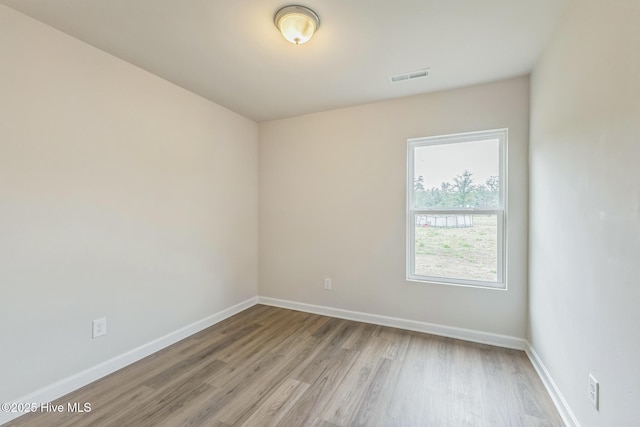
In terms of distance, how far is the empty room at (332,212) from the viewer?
1530mm

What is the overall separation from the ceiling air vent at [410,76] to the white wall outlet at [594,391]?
2.34m

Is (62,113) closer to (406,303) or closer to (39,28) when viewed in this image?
(39,28)

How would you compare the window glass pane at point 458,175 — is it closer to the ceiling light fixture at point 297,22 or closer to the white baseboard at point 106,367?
the ceiling light fixture at point 297,22

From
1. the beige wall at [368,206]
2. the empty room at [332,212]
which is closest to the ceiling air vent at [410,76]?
the empty room at [332,212]

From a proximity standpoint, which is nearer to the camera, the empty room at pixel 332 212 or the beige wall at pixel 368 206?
the empty room at pixel 332 212

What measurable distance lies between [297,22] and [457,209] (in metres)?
2.22

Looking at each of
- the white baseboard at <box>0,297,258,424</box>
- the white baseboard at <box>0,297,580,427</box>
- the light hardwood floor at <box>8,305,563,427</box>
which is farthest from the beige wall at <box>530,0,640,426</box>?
the white baseboard at <box>0,297,258,424</box>

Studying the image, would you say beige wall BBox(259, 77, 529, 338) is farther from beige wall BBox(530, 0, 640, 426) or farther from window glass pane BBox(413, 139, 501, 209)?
beige wall BBox(530, 0, 640, 426)

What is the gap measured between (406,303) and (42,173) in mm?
3231

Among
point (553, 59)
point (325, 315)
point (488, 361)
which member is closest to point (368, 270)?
point (325, 315)

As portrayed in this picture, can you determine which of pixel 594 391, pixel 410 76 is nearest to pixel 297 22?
pixel 410 76

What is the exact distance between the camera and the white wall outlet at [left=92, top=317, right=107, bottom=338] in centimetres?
207

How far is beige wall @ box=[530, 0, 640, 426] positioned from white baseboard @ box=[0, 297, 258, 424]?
3049 mm

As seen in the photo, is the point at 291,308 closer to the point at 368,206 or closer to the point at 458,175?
the point at 368,206
